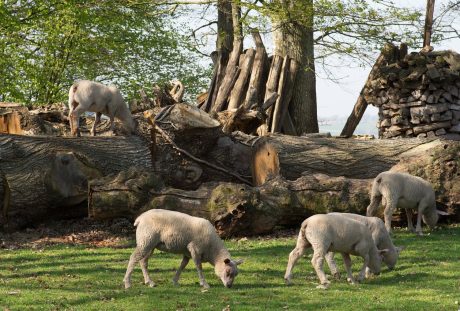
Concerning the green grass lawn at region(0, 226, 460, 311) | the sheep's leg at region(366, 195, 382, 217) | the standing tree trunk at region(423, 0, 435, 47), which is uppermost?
the standing tree trunk at region(423, 0, 435, 47)

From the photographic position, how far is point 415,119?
76.2 feet

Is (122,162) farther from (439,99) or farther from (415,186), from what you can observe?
(439,99)

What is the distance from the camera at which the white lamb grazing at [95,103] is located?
17.4 metres

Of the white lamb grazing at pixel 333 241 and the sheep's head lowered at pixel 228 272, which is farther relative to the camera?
the white lamb grazing at pixel 333 241

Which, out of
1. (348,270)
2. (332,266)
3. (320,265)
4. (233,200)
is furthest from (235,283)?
(233,200)

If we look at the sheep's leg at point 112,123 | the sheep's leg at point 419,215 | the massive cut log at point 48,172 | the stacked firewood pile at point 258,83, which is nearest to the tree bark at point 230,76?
the stacked firewood pile at point 258,83

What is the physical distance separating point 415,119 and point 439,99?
33.2 inches

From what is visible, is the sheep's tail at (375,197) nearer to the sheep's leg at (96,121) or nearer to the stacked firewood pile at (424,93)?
the sheep's leg at (96,121)

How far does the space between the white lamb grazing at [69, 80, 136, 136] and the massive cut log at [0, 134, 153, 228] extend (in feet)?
2.42

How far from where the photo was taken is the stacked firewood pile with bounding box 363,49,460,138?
22.7m

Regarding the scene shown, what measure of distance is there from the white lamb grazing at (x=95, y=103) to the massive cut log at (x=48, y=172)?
29.0 inches

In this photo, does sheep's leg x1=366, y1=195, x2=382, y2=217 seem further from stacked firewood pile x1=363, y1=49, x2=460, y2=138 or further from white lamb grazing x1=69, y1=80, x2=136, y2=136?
stacked firewood pile x1=363, y1=49, x2=460, y2=138

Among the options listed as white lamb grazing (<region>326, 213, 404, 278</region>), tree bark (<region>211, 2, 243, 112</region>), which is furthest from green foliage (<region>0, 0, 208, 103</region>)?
white lamb grazing (<region>326, 213, 404, 278</region>)

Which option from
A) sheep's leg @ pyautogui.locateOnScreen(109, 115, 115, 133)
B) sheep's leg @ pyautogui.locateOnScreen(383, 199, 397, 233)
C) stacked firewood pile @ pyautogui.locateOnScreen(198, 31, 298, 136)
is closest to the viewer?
sheep's leg @ pyautogui.locateOnScreen(383, 199, 397, 233)
